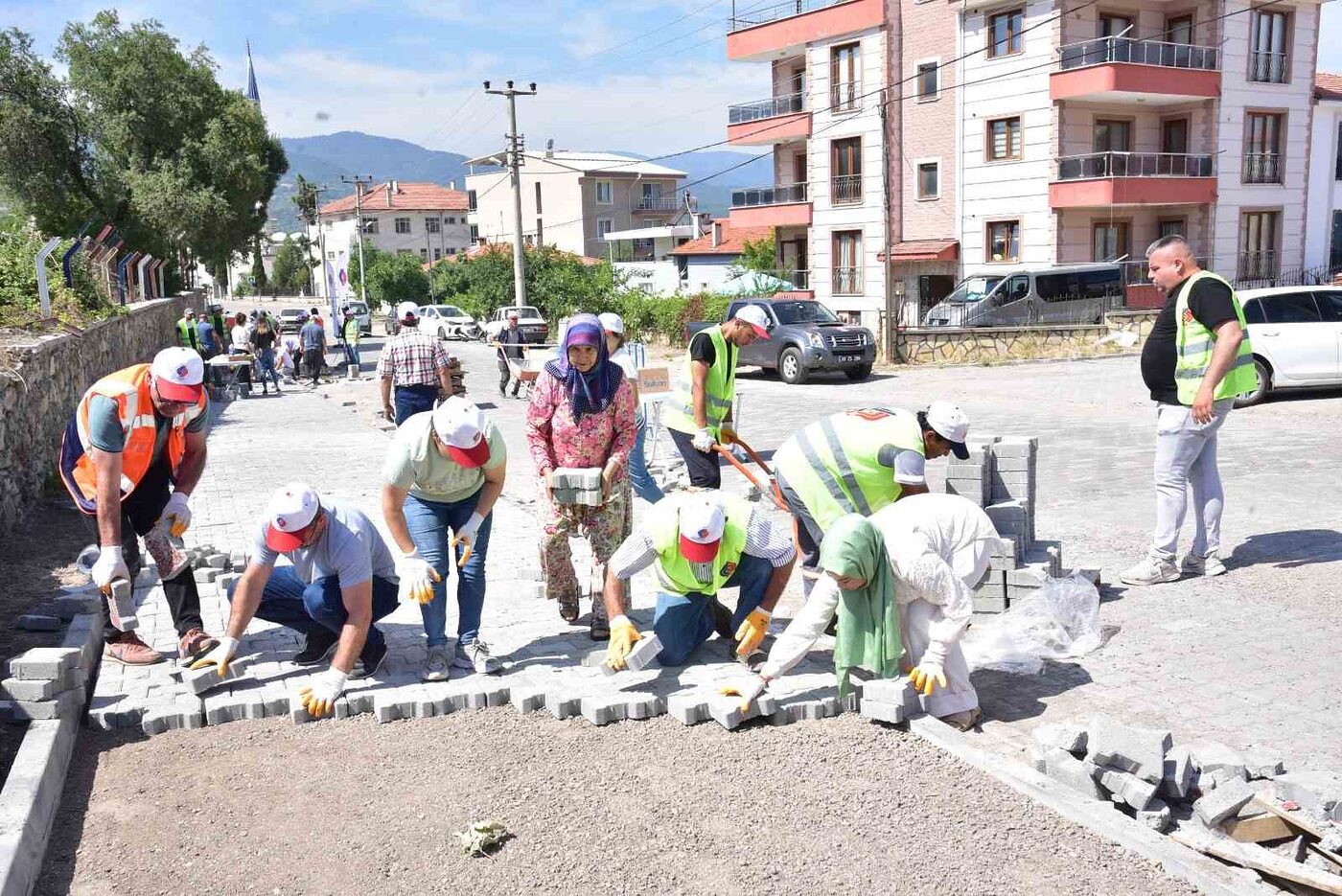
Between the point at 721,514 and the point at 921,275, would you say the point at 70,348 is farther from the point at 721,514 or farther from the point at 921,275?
the point at 921,275

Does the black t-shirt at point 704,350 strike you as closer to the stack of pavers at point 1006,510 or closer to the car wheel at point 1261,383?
the stack of pavers at point 1006,510

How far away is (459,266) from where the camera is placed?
52.7m

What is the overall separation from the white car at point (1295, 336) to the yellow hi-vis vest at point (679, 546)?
432 inches

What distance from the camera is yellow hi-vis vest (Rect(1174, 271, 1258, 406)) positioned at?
635 cm

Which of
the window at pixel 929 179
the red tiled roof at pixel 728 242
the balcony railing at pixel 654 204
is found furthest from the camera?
the balcony railing at pixel 654 204

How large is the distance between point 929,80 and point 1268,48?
30.3 feet

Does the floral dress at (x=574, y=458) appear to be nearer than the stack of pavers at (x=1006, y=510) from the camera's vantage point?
Yes

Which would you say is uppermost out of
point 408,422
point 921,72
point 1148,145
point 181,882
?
point 921,72

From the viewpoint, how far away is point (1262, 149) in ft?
103

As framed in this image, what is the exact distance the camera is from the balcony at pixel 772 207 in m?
35.4

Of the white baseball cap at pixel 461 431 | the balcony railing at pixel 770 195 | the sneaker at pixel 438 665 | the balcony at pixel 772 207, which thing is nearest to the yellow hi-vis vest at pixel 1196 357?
the white baseball cap at pixel 461 431

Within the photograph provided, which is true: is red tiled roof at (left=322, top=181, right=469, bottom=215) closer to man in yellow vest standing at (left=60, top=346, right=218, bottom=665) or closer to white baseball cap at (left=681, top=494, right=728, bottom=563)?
man in yellow vest standing at (left=60, top=346, right=218, bottom=665)

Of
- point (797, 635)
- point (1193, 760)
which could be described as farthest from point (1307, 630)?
point (797, 635)

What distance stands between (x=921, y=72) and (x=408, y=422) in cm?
3063
